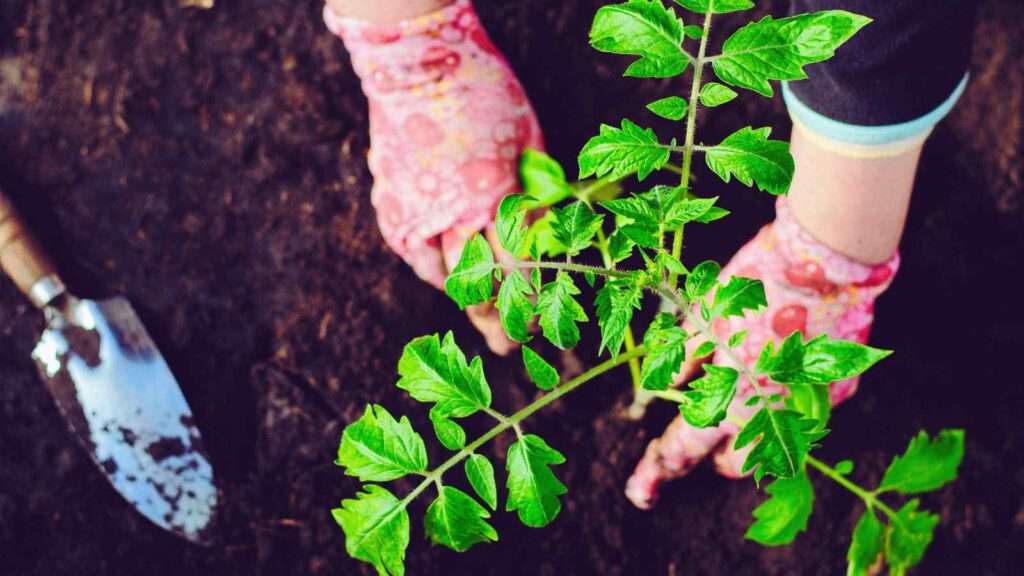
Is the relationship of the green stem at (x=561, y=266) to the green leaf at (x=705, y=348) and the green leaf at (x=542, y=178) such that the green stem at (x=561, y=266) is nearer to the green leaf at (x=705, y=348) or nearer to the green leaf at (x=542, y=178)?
the green leaf at (x=705, y=348)

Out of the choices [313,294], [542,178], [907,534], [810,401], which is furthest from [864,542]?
[313,294]

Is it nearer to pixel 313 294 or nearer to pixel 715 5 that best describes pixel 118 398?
pixel 313 294

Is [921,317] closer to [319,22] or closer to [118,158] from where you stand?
[319,22]

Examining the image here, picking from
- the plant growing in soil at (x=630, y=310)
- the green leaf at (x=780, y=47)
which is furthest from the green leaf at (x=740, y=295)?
the green leaf at (x=780, y=47)

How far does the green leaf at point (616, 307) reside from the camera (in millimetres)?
774

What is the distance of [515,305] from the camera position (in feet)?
2.66

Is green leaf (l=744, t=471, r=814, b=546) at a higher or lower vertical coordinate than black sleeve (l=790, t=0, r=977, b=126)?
lower

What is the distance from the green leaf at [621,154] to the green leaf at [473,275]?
0.13 meters

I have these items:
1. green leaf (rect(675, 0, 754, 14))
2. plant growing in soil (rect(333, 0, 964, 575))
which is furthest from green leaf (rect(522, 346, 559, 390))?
green leaf (rect(675, 0, 754, 14))

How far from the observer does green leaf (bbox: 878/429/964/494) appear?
115 centimetres

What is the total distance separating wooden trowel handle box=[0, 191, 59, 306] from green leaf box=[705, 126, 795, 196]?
1.18 m

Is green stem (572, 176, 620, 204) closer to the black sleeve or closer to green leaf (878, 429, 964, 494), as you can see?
the black sleeve

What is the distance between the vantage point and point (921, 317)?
59.1 inches

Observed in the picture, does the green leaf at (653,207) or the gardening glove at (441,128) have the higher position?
the green leaf at (653,207)
